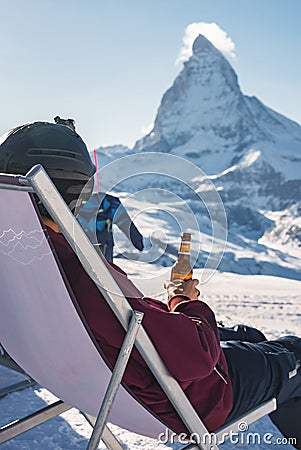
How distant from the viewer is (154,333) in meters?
1.06

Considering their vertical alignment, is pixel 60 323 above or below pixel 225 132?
below

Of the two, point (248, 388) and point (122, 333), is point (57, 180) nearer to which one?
point (122, 333)

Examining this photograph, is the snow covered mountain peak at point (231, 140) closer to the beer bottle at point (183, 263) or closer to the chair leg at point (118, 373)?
the beer bottle at point (183, 263)

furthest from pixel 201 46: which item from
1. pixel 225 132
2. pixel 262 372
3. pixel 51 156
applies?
pixel 51 156

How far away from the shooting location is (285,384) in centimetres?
146

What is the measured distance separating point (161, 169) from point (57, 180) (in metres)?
0.23

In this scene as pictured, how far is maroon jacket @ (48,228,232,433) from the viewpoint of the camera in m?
1.05

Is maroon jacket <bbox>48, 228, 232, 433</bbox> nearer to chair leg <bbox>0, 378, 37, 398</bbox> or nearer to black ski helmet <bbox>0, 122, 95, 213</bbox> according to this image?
black ski helmet <bbox>0, 122, 95, 213</bbox>

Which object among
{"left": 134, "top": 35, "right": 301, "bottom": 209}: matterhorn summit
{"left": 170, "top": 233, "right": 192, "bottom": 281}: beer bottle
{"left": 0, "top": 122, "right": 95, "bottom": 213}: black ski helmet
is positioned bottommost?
{"left": 170, "top": 233, "right": 192, "bottom": 281}: beer bottle

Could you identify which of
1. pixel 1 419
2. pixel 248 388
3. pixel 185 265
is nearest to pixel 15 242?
pixel 185 265

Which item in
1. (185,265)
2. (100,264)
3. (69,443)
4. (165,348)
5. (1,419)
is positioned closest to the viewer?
(100,264)

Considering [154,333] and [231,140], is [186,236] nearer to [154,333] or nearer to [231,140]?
[154,333]

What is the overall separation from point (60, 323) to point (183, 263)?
1.10 feet

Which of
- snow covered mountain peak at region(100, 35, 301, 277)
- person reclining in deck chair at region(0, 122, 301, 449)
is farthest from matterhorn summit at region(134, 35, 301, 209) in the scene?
person reclining in deck chair at region(0, 122, 301, 449)
